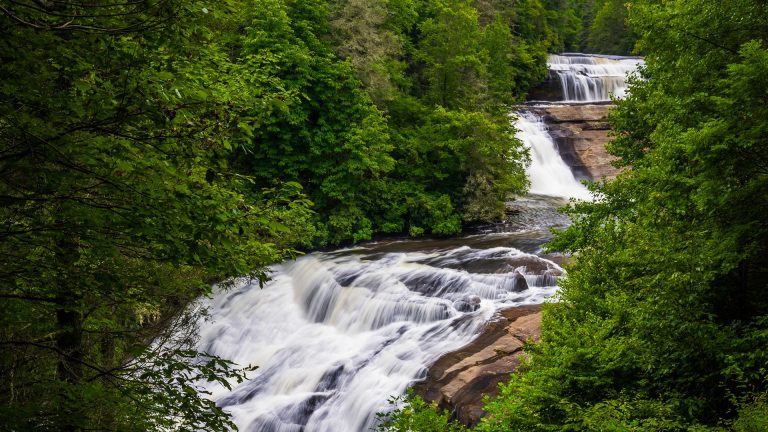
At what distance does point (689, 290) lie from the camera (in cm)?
606

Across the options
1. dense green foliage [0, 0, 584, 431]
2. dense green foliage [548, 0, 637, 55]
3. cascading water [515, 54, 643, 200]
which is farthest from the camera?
dense green foliage [548, 0, 637, 55]

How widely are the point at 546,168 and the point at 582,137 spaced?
3.08m

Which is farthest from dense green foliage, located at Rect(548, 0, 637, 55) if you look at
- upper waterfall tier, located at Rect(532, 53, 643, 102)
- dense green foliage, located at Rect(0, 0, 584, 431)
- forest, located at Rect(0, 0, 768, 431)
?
forest, located at Rect(0, 0, 768, 431)

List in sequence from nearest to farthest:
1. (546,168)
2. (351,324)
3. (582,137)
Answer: (351,324) < (546,168) < (582,137)

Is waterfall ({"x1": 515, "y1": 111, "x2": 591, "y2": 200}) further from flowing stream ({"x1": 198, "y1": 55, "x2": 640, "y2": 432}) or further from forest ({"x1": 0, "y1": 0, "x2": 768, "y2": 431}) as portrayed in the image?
forest ({"x1": 0, "y1": 0, "x2": 768, "y2": 431})

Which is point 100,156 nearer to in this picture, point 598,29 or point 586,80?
point 586,80

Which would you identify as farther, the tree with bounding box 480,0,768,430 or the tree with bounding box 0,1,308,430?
the tree with bounding box 480,0,768,430

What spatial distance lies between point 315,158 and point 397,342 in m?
10.3

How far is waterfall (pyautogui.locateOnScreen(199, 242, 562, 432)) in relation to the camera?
11117 mm

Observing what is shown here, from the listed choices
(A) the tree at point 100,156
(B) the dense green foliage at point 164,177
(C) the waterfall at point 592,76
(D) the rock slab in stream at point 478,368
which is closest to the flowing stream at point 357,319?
(D) the rock slab in stream at point 478,368

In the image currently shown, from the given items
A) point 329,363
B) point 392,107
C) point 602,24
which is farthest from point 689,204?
point 602,24

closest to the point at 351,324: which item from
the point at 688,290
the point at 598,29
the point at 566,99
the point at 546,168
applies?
the point at 688,290

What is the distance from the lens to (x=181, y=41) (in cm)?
367

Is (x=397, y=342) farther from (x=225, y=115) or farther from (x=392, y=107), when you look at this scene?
(x=392, y=107)
